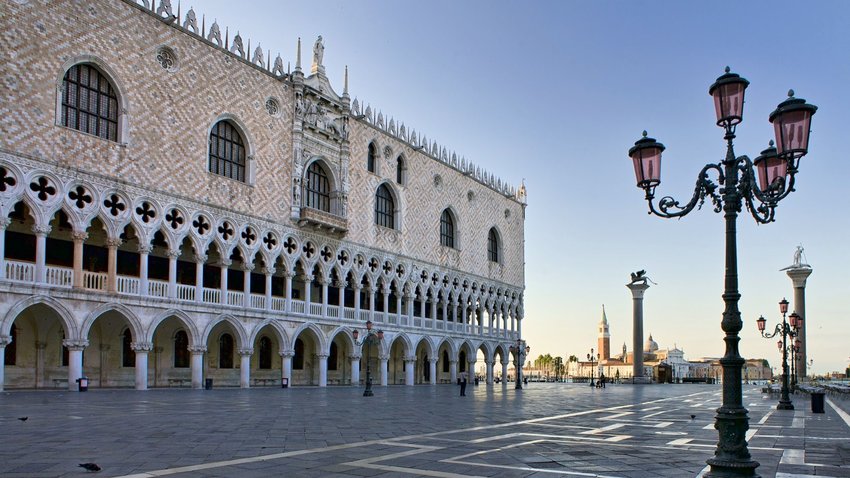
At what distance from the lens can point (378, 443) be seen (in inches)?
390

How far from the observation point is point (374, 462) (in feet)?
26.5

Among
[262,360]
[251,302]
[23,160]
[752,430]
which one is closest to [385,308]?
[262,360]

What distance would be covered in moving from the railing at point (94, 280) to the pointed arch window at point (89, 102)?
4742 millimetres

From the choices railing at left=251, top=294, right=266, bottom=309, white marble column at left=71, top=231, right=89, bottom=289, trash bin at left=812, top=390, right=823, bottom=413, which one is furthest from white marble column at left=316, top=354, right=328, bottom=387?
trash bin at left=812, top=390, right=823, bottom=413

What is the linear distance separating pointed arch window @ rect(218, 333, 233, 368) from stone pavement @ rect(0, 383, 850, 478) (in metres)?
15.1

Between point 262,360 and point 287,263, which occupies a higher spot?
point 287,263

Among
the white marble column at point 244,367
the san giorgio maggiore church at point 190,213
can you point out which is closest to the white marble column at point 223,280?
the san giorgio maggiore church at point 190,213

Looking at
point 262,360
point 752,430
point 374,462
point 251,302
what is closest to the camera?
point 374,462

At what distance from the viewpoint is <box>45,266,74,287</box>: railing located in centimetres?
2217

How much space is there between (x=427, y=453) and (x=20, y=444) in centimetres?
501

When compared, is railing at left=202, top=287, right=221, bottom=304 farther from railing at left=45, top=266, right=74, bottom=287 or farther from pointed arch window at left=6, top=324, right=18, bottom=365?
pointed arch window at left=6, top=324, right=18, bottom=365

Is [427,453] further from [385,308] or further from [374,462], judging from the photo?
[385,308]

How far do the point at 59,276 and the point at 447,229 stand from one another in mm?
27080

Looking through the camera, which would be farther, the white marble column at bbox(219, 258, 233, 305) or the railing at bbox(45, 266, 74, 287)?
the white marble column at bbox(219, 258, 233, 305)
